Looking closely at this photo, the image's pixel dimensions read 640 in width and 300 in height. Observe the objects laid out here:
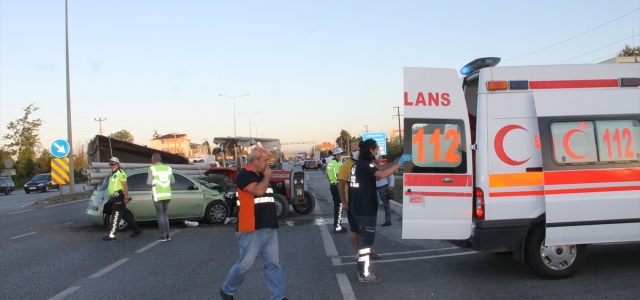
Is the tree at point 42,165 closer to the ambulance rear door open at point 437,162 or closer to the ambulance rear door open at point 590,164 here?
the ambulance rear door open at point 437,162

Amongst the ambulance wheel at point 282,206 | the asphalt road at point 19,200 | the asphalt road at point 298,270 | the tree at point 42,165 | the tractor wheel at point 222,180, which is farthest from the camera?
the tree at point 42,165

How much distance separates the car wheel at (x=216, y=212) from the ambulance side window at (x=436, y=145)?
7.48 m

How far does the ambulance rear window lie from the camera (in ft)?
20.3

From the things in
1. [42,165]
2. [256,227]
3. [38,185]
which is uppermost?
[42,165]

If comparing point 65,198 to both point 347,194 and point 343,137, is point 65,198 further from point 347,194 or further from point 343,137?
point 343,137

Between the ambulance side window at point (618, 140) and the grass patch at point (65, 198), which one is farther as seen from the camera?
the grass patch at point (65, 198)

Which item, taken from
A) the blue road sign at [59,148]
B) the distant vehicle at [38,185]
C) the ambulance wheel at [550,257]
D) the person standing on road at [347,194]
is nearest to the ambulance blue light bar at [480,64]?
the person standing on road at [347,194]

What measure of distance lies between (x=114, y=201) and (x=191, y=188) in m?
2.08

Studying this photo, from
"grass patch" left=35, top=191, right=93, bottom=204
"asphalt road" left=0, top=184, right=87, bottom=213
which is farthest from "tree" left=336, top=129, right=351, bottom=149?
"grass patch" left=35, top=191, right=93, bottom=204

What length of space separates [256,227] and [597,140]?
4.08 meters

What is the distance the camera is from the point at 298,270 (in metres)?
7.47

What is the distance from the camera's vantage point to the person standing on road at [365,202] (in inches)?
256

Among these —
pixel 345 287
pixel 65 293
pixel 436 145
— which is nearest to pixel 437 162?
pixel 436 145

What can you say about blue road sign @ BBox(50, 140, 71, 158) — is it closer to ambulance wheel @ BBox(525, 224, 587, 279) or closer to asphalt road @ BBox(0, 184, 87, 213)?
asphalt road @ BBox(0, 184, 87, 213)
